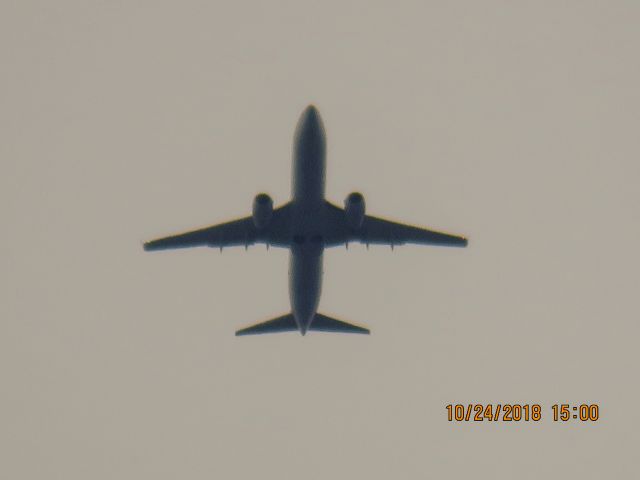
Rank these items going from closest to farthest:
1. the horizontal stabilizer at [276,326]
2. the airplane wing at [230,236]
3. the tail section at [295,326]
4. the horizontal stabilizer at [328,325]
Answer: the airplane wing at [230,236] < the tail section at [295,326] < the horizontal stabilizer at [328,325] < the horizontal stabilizer at [276,326]

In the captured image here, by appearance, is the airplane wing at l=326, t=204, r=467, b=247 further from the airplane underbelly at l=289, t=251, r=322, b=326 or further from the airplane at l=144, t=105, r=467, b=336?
the airplane underbelly at l=289, t=251, r=322, b=326

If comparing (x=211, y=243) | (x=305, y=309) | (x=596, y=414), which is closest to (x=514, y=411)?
(x=596, y=414)

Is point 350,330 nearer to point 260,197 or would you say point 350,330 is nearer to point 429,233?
point 429,233

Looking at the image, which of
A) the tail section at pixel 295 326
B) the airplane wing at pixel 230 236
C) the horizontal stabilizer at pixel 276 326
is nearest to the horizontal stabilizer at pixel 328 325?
the tail section at pixel 295 326

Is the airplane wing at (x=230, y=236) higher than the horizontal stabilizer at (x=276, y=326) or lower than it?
higher

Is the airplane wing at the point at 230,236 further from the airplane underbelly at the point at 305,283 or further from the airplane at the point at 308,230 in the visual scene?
the airplane underbelly at the point at 305,283

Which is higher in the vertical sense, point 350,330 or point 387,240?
point 387,240
